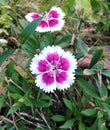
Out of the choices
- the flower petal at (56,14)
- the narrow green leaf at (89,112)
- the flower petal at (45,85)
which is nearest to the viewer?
the flower petal at (45,85)

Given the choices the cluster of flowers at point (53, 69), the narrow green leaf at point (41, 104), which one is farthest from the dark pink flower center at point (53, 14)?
the narrow green leaf at point (41, 104)

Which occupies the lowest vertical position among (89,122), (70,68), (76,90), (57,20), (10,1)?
(89,122)

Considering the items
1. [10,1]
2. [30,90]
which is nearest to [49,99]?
[30,90]

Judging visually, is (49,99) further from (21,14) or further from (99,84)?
(21,14)

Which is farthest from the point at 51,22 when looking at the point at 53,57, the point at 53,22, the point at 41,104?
the point at 41,104

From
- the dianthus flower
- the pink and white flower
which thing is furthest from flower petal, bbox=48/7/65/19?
the dianthus flower

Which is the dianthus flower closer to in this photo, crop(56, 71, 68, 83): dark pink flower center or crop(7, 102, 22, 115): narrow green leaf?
crop(56, 71, 68, 83): dark pink flower center

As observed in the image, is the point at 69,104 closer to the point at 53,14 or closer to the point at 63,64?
the point at 63,64

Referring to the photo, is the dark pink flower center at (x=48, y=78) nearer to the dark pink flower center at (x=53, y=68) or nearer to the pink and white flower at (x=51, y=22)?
the dark pink flower center at (x=53, y=68)
